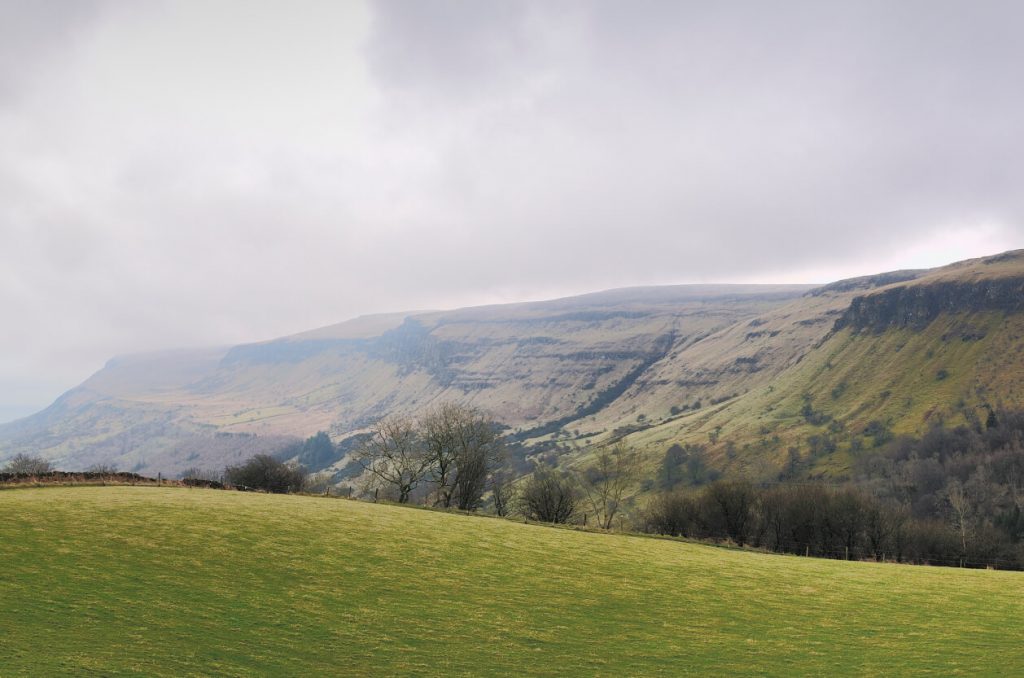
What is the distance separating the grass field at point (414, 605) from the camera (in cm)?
2069

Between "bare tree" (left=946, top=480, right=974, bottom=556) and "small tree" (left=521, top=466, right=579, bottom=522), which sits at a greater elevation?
"small tree" (left=521, top=466, right=579, bottom=522)

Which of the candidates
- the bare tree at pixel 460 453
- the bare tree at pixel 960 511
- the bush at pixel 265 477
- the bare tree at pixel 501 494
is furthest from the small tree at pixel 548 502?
the bare tree at pixel 960 511

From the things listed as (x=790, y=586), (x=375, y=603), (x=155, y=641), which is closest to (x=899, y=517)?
(x=790, y=586)

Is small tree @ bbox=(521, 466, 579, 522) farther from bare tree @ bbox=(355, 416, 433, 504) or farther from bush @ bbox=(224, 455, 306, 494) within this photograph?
bush @ bbox=(224, 455, 306, 494)

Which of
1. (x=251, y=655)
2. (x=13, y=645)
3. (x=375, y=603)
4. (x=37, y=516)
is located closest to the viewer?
(x=13, y=645)

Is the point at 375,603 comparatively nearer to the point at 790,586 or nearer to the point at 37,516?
the point at 37,516

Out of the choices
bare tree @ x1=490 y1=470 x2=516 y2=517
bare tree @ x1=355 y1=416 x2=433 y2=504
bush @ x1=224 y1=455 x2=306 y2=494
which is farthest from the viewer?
bare tree @ x1=490 y1=470 x2=516 y2=517

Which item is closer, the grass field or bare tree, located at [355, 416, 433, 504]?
the grass field

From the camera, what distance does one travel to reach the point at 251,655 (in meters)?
20.0

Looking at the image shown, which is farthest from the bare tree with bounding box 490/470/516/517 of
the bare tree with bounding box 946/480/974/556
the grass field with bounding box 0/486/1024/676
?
the bare tree with bounding box 946/480/974/556

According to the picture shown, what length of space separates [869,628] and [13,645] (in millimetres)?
34611

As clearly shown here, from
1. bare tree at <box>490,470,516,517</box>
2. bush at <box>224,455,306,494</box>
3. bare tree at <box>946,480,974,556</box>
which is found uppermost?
bush at <box>224,455,306,494</box>

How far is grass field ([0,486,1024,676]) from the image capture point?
20.7 metres

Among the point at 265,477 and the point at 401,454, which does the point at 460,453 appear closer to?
the point at 401,454
